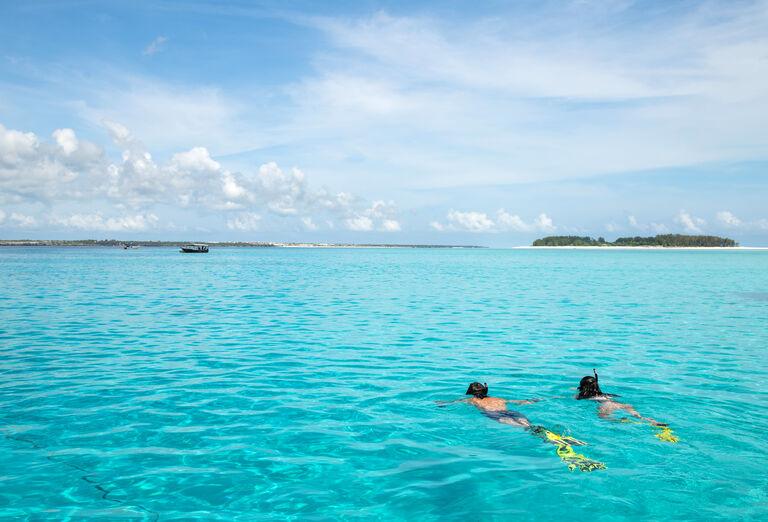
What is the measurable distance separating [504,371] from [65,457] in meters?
14.4

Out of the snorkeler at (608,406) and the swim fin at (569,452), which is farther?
the snorkeler at (608,406)

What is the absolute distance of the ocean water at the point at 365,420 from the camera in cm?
1002

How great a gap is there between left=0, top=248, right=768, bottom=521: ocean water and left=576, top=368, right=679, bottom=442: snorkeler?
11.6 inches

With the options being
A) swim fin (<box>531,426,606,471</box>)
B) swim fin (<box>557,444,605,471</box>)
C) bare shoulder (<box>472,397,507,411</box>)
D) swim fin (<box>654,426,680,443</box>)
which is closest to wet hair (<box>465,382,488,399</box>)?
bare shoulder (<box>472,397,507,411</box>)

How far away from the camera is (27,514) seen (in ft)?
30.9

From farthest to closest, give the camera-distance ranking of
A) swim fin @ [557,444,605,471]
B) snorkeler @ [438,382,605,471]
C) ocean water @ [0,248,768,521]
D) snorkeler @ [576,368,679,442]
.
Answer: snorkeler @ [576,368,679,442] < snorkeler @ [438,382,605,471] < swim fin @ [557,444,605,471] < ocean water @ [0,248,768,521]

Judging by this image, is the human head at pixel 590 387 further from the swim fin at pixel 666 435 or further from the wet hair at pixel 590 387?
the swim fin at pixel 666 435

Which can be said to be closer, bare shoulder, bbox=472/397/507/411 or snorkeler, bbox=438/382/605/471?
snorkeler, bbox=438/382/605/471

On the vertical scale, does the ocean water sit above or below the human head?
below

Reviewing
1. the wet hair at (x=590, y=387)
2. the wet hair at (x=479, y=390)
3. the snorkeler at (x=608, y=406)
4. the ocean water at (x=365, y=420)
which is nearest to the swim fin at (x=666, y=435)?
the snorkeler at (x=608, y=406)

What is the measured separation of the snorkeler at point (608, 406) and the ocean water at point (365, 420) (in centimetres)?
29

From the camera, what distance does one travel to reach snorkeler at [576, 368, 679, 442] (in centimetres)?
1364

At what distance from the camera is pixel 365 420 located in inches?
565

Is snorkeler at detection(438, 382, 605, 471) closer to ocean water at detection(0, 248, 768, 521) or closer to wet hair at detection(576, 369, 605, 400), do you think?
ocean water at detection(0, 248, 768, 521)
